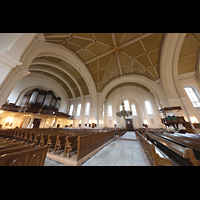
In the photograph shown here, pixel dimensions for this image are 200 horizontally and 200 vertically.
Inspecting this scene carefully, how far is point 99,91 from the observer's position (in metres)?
11.1

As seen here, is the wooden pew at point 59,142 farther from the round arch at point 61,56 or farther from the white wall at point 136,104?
the white wall at point 136,104

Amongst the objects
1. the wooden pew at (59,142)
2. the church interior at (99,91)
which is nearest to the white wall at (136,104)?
the church interior at (99,91)

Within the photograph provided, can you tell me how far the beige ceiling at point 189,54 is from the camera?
18.7 ft

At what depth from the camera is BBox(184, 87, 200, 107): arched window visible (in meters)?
6.49

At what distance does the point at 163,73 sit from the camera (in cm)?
701

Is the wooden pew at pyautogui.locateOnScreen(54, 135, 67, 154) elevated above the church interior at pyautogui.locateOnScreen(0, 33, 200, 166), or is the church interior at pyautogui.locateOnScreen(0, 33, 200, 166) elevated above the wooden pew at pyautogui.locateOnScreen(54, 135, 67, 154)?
the church interior at pyautogui.locateOnScreen(0, 33, 200, 166)

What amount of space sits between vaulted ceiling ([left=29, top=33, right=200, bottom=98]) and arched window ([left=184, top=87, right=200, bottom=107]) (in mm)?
1901

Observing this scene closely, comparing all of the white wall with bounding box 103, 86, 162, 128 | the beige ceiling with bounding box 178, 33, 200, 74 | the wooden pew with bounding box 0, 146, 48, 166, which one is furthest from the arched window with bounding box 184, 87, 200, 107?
the wooden pew with bounding box 0, 146, 48, 166

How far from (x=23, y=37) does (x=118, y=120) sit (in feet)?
43.0

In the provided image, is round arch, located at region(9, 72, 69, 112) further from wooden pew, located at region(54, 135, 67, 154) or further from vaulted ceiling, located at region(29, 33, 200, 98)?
wooden pew, located at region(54, 135, 67, 154)

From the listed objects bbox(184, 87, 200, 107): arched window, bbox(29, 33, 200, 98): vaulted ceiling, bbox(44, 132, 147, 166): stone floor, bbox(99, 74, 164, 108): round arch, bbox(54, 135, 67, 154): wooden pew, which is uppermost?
bbox(29, 33, 200, 98): vaulted ceiling
